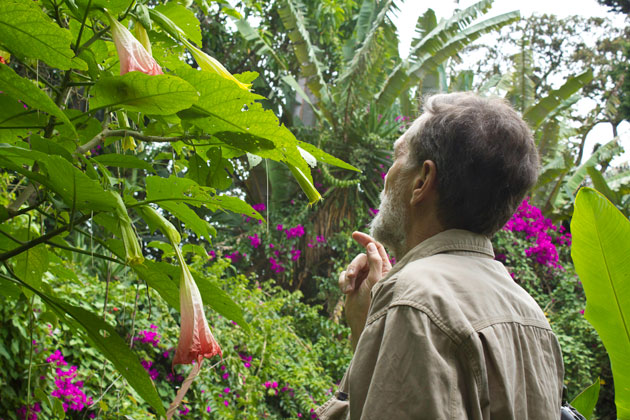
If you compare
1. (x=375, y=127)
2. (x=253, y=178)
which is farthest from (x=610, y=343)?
(x=253, y=178)

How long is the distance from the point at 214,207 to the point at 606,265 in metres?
0.99

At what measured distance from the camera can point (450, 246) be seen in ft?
3.48

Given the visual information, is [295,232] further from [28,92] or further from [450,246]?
[28,92]

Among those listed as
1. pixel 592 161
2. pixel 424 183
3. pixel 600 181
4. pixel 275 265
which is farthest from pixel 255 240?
pixel 424 183

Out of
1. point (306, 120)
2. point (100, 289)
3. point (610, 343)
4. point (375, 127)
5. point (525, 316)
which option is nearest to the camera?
point (525, 316)

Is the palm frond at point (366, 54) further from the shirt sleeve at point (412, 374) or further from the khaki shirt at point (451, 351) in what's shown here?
the shirt sleeve at point (412, 374)

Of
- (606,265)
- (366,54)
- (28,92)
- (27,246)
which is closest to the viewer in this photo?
(28,92)

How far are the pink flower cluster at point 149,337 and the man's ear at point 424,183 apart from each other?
6.96ft

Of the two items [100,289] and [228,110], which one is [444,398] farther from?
[100,289]

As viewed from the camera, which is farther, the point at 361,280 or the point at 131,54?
the point at 361,280

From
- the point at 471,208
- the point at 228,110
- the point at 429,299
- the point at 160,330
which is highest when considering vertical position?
the point at 228,110

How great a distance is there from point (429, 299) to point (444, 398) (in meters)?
0.14

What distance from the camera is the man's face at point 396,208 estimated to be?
3.92ft

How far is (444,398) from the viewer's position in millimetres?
807
